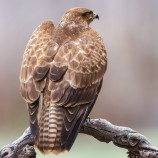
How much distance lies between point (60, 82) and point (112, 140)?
0.55 m

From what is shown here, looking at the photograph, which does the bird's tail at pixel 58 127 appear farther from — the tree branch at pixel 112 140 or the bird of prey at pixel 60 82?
the tree branch at pixel 112 140

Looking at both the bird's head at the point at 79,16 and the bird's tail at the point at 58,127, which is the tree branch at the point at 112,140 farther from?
the bird's head at the point at 79,16

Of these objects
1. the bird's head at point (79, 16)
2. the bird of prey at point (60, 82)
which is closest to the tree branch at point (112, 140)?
the bird of prey at point (60, 82)

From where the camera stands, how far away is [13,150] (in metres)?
8.31

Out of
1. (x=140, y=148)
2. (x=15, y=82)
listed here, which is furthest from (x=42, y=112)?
(x=15, y=82)

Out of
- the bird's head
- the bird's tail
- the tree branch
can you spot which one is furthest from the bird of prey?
the bird's head

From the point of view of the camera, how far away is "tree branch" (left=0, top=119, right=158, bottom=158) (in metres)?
8.34

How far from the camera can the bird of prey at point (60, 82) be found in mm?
8391

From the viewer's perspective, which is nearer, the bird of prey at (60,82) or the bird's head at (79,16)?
the bird of prey at (60,82)

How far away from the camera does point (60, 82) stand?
28.0 feet

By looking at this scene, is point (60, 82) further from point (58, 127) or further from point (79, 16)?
point (79, 16)

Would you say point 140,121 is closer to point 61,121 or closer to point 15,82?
point 15,82

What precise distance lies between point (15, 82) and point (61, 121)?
14.8ft

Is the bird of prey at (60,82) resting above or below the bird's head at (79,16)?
below
